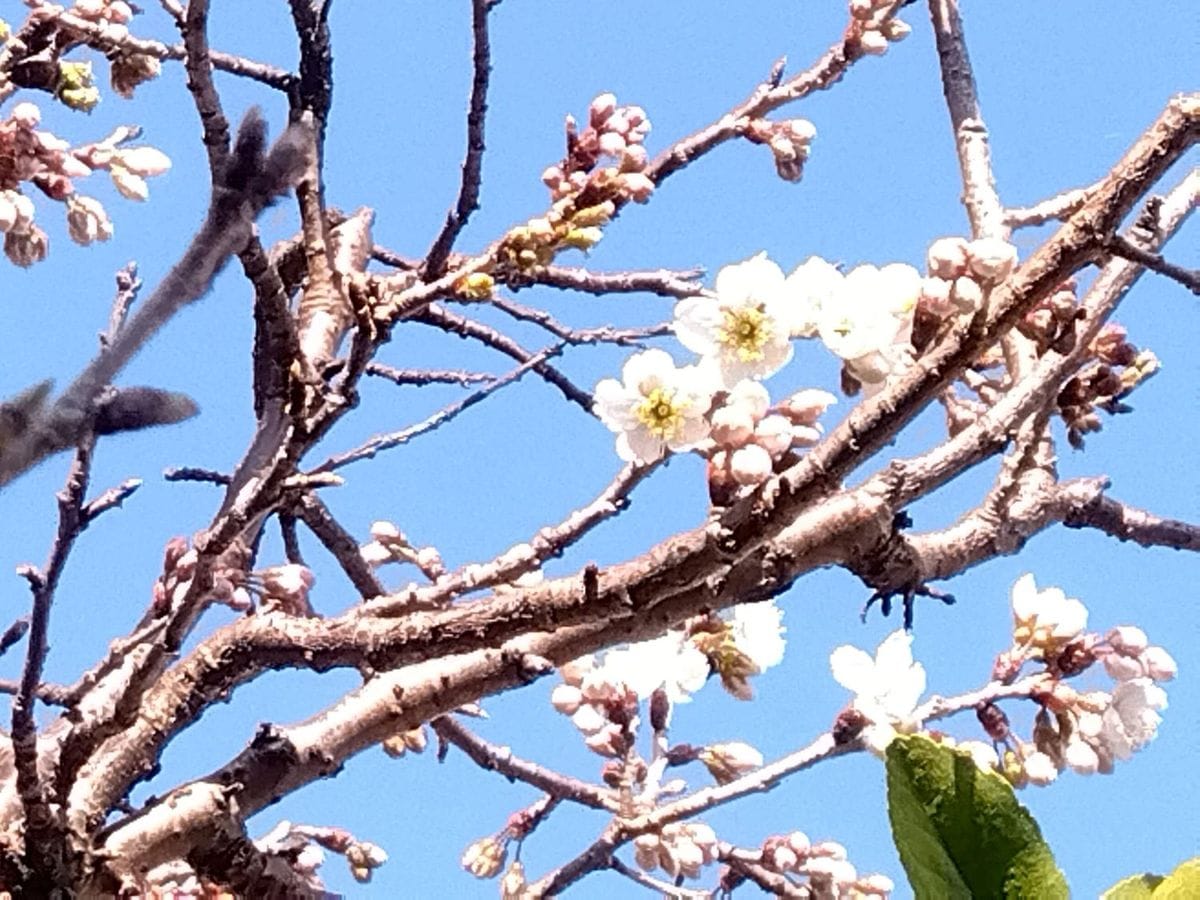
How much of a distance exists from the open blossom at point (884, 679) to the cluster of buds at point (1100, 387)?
42 centimetres

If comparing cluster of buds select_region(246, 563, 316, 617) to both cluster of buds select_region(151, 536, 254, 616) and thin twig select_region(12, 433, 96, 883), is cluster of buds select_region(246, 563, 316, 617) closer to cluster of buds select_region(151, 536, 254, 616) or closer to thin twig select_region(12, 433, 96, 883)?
cluster of buds select_region(151, 536, 254, 616)

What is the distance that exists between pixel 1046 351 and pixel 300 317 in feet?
5.10

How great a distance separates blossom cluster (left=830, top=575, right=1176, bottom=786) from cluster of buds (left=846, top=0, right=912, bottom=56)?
1264mm

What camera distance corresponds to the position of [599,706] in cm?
256

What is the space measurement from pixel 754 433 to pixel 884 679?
0.81 meters

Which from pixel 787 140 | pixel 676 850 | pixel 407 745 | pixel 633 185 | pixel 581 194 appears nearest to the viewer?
pixel 581 194

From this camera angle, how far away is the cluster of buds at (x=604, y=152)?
1.91 meters

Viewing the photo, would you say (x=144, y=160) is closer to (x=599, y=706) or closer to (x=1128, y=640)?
(x=599, y=706)

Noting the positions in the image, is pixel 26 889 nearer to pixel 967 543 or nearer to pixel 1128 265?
pixel 967 543

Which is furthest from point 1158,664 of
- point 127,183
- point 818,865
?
point 127,183

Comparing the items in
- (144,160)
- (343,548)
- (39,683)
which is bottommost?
(39,683)

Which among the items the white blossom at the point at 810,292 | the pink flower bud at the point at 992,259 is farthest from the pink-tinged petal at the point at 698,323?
the pink flower bud at the point at 992,259

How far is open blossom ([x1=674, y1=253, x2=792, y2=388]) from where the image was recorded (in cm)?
163

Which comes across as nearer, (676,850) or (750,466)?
(750,466)
